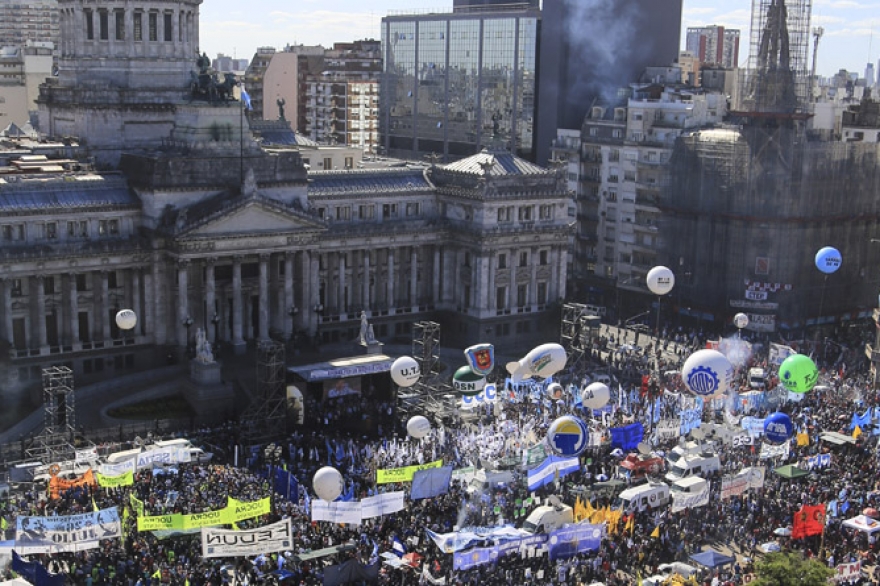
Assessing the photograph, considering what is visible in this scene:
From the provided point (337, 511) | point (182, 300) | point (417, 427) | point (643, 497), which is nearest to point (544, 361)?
point (417, 427)

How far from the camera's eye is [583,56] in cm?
14338

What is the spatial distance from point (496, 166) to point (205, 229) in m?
27.0

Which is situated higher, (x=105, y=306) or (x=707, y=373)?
(x=707, y=373)

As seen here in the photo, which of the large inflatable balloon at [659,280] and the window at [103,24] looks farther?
the window at [103,24]

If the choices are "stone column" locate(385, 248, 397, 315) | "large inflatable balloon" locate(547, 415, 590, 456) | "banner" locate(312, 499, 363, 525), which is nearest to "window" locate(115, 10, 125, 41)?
"stone column" locate(385, 248, 397, 315)

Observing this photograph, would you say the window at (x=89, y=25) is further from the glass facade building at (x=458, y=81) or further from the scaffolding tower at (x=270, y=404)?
the glass facade building at (x=458, y=81)

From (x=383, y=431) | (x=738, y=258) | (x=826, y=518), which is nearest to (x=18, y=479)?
(x=383, y=431)

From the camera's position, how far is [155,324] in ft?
310

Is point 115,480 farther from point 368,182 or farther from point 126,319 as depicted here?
point 368,182

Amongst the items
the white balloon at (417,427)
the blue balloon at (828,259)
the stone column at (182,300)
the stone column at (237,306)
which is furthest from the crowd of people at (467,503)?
the stone column at (182,300)

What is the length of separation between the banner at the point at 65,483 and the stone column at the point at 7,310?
85.9 ft

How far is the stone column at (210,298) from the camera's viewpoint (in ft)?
308

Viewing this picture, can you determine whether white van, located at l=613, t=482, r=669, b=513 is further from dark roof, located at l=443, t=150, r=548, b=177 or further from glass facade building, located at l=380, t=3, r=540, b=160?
glass facade building, located at l=380, t=3, r=540, b=160

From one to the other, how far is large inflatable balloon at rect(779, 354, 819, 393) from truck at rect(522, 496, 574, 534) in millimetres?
21064
